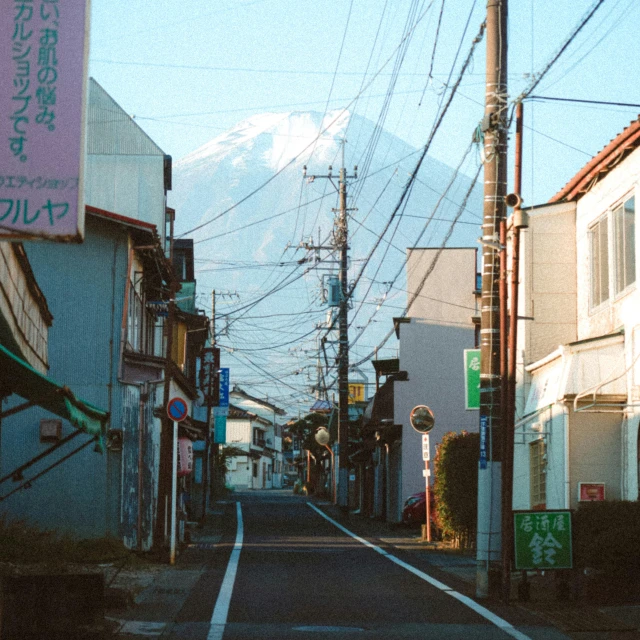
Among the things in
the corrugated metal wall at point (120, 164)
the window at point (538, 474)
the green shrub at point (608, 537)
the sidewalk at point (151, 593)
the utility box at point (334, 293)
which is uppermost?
the corrugated metal wall at point (120, 164)

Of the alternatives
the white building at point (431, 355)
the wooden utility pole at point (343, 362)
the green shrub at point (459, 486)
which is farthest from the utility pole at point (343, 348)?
the green shrub at point (459, 486)

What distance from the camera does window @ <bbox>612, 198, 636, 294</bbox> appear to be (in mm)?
18156

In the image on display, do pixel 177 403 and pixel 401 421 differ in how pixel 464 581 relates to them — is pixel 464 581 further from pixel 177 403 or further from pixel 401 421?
pixel 401 421

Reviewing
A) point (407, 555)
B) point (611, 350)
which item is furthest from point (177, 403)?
point (611, 350)

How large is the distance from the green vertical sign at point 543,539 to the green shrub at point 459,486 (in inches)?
411

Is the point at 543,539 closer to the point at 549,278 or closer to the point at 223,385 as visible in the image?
the point at 549,278

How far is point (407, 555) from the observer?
23.7 m

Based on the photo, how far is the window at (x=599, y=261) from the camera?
19969 mm

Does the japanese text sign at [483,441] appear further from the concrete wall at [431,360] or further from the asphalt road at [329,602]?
the concrete wall at [431,360]

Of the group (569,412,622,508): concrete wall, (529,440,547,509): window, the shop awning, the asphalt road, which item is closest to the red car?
the asphalt road

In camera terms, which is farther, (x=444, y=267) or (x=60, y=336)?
(x=444, y=267)

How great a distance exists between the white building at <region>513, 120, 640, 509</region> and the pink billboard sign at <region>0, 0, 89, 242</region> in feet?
38.7

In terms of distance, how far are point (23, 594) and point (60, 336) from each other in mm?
12599

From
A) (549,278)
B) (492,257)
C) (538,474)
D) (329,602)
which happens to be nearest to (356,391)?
(549,278)
